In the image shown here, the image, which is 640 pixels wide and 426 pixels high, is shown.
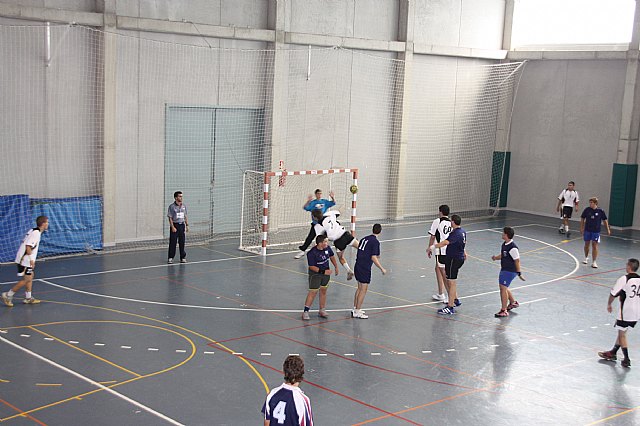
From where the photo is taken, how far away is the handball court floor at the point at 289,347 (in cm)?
1137

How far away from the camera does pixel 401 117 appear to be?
96.7 ft

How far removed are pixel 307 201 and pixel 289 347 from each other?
974cm

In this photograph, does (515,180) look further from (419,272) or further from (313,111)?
(419,272)

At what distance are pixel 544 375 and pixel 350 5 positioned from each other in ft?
57.8

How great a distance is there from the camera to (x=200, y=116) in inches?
949

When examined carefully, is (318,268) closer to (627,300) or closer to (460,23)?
(627,300)

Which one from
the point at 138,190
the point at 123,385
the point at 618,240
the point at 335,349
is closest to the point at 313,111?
the point at 138,190

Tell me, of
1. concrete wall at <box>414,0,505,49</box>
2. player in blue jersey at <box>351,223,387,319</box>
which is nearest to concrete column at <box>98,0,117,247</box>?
player in blue jersey at <box>351,223,387,319</box>

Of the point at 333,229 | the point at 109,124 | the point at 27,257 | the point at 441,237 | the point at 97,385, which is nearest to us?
the point at 97,385

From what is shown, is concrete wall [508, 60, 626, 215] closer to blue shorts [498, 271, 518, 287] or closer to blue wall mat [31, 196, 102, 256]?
blue shorts [498, 271, 518, 287]

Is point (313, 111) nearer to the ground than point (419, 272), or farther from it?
farther from it

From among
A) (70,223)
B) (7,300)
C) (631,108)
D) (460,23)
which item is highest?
(460,23)

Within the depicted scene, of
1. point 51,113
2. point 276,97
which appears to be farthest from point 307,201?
point 51,113

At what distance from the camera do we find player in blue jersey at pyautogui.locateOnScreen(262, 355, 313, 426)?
746cm
